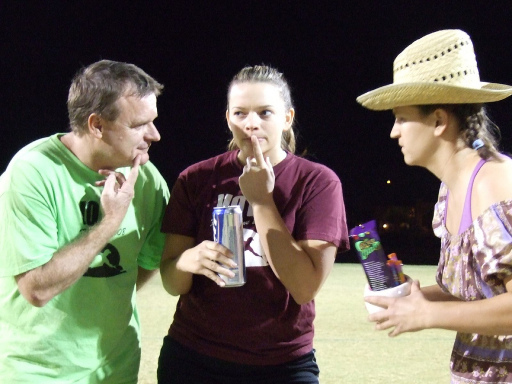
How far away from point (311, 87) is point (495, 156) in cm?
3364

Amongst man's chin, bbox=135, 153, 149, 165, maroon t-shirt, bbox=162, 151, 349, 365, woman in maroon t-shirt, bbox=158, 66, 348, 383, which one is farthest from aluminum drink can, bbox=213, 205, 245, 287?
man's chin, bbox=135, 153, 149, 165

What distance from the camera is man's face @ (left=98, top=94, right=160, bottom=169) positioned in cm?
259

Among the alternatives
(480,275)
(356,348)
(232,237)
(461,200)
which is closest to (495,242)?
(480,275)

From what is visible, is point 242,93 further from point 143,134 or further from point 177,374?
point 177,374

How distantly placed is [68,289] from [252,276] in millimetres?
740

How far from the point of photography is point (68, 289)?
95.7 inches

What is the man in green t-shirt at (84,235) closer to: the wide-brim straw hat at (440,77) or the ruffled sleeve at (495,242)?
the wide-brim straw hat at (440,77)

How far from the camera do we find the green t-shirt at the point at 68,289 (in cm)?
231

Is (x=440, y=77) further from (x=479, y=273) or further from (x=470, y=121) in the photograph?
(x=479, y=273)

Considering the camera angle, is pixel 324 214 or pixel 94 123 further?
pixel 94 123

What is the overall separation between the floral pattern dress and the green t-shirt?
1.27 meters

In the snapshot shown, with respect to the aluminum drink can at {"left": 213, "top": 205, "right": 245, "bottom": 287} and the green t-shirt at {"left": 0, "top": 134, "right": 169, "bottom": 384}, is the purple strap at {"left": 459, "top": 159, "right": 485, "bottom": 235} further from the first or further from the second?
the green t-shirt at {"left": 0, "top": 134, "right": 169, "bottom": 384}

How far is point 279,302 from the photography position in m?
2.26

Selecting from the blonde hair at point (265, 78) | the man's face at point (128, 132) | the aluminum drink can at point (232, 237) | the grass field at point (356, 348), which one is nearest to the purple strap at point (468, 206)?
the aluminum drink can at point (232, 237)
